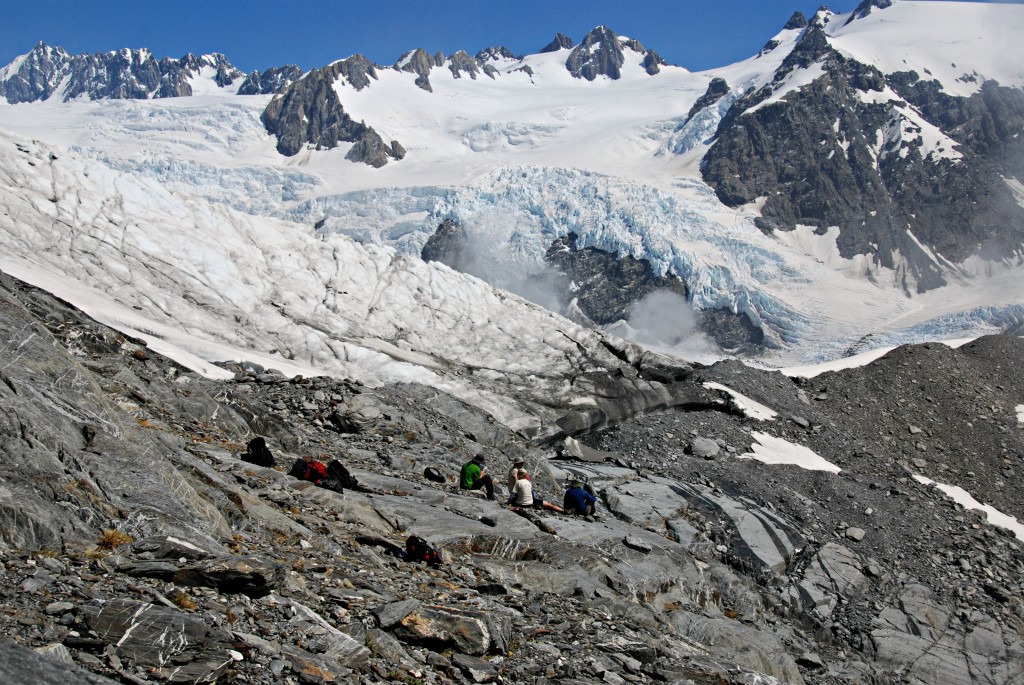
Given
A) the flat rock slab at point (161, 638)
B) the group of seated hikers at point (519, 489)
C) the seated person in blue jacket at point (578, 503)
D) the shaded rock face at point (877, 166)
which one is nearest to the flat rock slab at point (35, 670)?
the flat rock slab at point (161, 638)

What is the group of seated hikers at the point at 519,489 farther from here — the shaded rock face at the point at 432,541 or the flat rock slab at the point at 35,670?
the flat rock slab at the point at 35,670

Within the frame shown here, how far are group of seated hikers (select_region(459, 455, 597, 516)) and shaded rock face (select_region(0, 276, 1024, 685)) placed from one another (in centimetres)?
51

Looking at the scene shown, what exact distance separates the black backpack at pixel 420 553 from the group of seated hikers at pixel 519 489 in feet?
16.1

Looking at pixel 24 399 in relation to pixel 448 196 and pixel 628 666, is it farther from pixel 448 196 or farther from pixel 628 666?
pixel 448 196

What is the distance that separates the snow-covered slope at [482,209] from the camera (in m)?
26.2

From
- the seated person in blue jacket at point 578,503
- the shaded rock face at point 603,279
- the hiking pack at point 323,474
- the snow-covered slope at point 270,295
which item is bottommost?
the seated person in blue jacket at point 578,503

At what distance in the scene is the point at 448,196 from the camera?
374 ft

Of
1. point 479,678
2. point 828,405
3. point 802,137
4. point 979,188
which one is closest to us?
point 479,678

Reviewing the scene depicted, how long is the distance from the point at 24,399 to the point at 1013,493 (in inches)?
1245

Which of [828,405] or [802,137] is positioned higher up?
[802,137]

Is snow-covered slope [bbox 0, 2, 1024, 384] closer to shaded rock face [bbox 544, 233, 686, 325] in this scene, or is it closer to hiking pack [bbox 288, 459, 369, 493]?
shaded rock face [bbox 544, 233, 686, 325]

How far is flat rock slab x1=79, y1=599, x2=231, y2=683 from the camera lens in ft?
16.9

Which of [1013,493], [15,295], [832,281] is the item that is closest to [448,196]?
[832,281]

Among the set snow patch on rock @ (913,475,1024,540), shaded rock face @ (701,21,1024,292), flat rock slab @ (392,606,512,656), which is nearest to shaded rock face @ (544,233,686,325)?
shaded rock face @ (701,21,1024,292)
